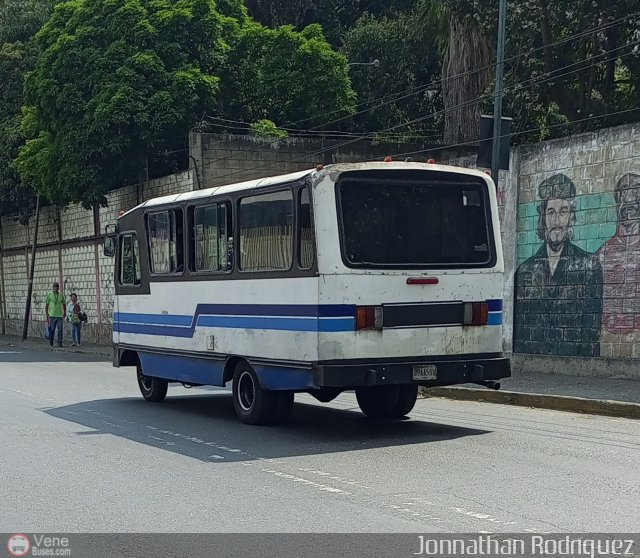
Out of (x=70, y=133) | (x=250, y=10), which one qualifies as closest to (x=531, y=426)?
(x=70, y=133)

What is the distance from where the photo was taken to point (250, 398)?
12203 millimetres

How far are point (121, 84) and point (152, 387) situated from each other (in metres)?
14.2

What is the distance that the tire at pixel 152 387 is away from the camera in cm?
1496

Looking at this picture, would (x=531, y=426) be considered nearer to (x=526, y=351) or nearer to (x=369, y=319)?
(x=369, y=319)

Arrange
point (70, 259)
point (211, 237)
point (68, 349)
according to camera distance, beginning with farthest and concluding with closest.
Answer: point (70, 259), point (68, 349), point (211, 237)

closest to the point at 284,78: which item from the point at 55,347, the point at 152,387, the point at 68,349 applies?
the point at 68,349

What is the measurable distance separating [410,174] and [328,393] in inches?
114

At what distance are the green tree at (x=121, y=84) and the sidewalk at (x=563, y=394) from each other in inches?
562

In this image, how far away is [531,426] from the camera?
11.6 m

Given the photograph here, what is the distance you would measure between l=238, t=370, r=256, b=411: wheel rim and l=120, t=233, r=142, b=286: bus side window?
3176mm

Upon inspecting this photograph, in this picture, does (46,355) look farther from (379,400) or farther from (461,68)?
(379,400)

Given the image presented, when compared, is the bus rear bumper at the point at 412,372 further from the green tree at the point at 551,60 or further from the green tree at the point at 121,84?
the green tree at the point at 121,84

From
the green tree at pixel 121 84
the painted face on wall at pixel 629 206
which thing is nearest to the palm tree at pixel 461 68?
the green tree at pixel 121 84

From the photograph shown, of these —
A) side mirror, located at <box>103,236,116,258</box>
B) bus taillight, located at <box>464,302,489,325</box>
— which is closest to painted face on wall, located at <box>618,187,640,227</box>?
bus taillight, located at <box>464,302,489,325</box>
